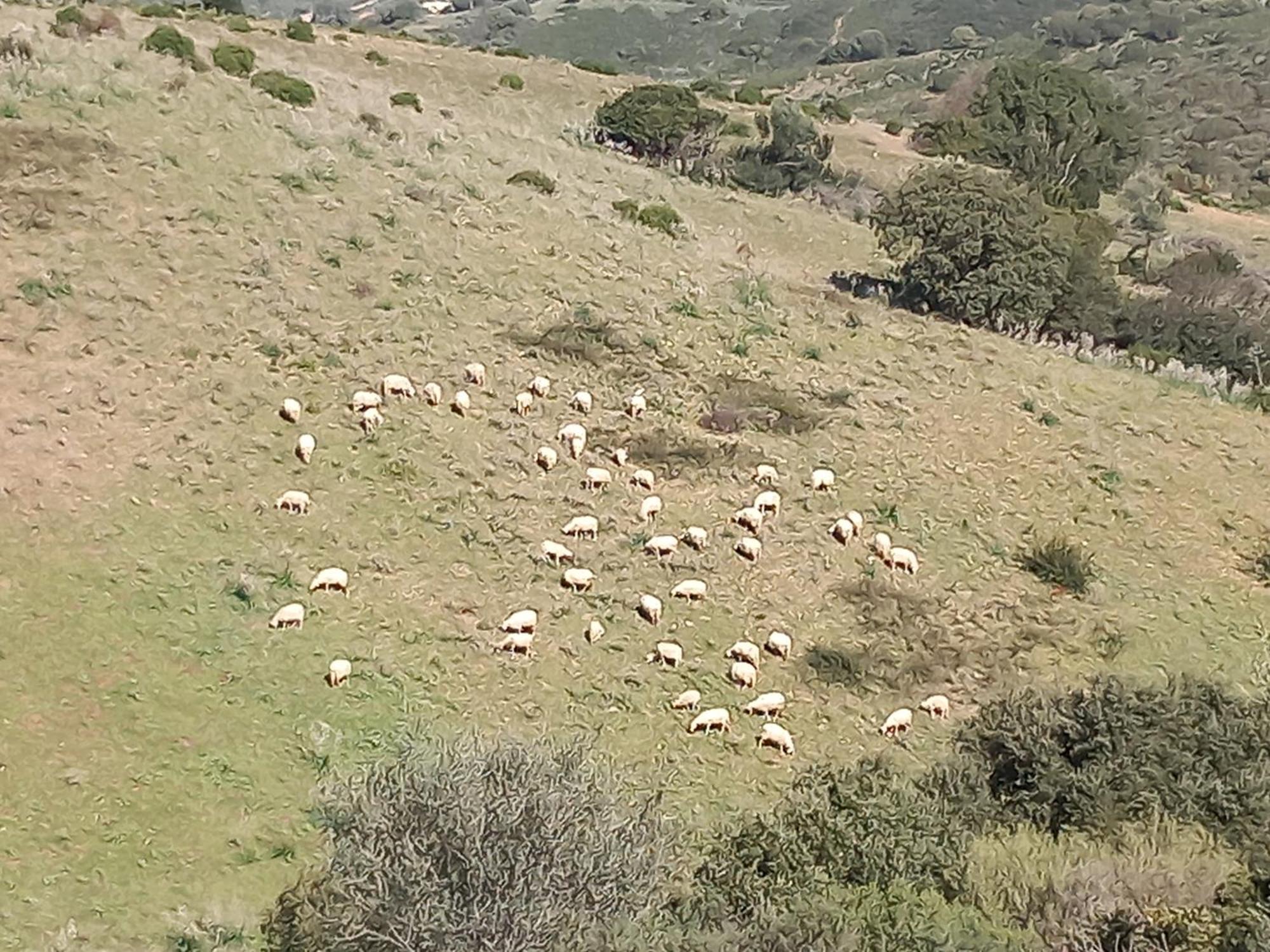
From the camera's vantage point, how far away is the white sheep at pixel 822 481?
18.0m

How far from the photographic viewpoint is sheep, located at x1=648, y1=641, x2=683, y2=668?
1449 centimetres

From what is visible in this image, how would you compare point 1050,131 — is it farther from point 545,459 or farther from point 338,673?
point 338,673

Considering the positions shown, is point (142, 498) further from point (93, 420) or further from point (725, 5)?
point (725, 5)

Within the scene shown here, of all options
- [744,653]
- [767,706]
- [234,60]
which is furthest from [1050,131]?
[767,706]

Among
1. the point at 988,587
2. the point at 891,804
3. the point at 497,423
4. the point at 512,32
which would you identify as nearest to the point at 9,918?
the point at 891,804

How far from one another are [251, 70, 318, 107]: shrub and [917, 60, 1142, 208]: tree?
22626 mm

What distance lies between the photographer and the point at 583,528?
53.3ft

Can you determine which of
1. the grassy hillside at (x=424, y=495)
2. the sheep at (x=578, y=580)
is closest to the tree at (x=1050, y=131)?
the grassy hillside at (x=424, y=495)

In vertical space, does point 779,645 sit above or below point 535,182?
below

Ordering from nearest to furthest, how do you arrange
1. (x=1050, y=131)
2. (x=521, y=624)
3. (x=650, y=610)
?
(x=521, y=624) < (x=650, y=610) < (x=1050, y=131)

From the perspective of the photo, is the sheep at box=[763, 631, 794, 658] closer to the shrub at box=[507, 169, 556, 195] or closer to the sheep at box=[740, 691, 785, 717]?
the sheep at box=[740, 691, 785, 717]

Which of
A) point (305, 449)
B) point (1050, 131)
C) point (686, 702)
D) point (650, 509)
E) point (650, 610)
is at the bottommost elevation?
point (1050, 131)

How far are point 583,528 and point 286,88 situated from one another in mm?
18549

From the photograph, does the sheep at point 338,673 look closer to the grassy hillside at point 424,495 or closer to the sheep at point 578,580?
the grassy hillside at point 424,495
